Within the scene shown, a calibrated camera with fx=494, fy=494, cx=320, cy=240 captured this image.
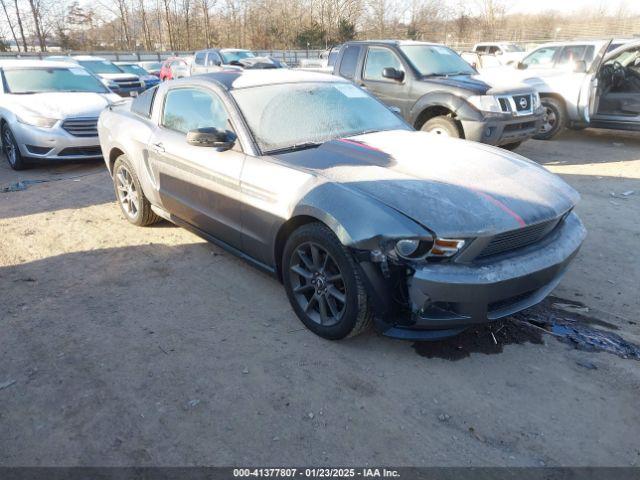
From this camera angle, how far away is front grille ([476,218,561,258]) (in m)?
2.79

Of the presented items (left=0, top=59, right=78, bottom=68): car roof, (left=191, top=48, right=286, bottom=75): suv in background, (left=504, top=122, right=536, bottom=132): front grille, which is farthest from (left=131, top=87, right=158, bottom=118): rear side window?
(left=191, top=48, right=286, bottom=75): suv in background

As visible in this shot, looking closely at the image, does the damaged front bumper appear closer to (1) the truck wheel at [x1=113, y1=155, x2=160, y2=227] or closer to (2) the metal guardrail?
(1) the truck wheel at [x1=113, y1=155, x2=160, y2=227]

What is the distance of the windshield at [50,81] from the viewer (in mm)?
8492

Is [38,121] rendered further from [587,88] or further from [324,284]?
[587,88]

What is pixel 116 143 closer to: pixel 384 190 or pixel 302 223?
pixel 302 223

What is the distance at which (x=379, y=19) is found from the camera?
4372 cm

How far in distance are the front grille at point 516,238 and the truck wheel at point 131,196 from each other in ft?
11.6

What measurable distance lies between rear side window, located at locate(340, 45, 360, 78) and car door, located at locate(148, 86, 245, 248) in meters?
4.51

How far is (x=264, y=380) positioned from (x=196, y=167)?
6.34 feet

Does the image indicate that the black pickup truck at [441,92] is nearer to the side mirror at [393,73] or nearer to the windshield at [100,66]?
the side mirror at [393,73]

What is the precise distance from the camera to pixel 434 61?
26.7 ft

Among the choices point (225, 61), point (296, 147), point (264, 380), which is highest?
point (225, 61)

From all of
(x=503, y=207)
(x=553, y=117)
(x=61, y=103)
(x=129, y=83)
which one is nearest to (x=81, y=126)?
(x=61, y=103)

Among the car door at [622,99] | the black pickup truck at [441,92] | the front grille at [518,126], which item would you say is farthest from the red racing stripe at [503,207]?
the car door at [622,99]
